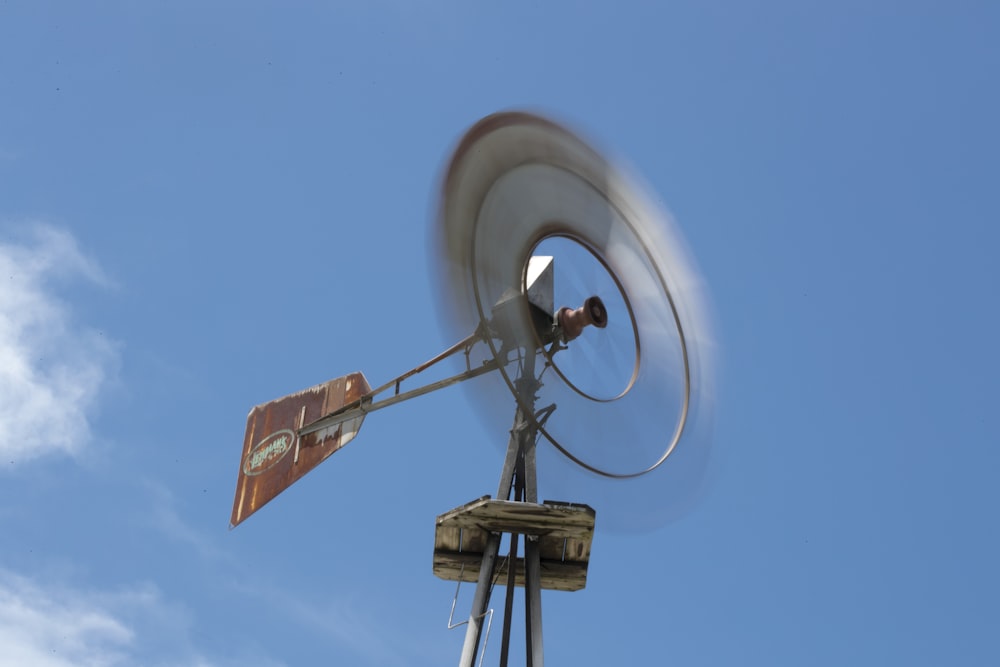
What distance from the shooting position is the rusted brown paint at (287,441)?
14727 mm

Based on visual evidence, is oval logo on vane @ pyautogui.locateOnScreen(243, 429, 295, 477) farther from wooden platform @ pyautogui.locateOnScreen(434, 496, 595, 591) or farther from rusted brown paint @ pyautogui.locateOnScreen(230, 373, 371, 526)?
wooden platform @ pyautogui.locateOnScreen(434, 496, 595, 591)

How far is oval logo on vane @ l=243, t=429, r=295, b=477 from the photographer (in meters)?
15.2

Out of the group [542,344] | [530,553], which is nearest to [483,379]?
[542,344]

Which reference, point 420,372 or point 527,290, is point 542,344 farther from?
point 420,372

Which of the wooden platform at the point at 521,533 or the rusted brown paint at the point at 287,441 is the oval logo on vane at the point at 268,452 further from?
the wooden platform at the point at 521,533

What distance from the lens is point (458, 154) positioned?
12328 mm

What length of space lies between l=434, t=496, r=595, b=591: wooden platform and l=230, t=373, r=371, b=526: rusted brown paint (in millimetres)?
2343

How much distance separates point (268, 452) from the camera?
15.4 m

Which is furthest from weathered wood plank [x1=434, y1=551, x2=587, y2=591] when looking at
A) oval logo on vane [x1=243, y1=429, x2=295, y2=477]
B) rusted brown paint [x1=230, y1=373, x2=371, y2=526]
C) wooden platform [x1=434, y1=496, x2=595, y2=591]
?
oval logo on vane [x1=243, y1=429, x2=295, y2=477]

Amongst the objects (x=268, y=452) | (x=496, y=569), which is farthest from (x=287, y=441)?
(x=496, y=569)

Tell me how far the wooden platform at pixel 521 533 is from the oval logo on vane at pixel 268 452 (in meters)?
3.10

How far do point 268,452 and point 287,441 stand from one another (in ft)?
1.10

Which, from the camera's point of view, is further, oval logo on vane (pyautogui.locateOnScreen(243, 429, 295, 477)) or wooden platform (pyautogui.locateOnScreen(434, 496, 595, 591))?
oval logo on vane (pyautogui.locateOnScreen(243, 429, 295, 477))

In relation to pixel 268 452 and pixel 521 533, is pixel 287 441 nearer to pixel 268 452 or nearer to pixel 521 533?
pixel 268 452
